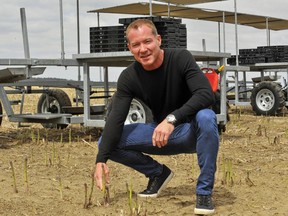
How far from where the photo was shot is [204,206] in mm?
3625

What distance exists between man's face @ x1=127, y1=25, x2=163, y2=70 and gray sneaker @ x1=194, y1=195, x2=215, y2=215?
0.92 meters

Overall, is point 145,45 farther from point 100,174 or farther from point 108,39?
point 108,39

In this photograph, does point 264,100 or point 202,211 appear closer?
point 202,211

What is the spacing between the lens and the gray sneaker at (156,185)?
13.6 feet

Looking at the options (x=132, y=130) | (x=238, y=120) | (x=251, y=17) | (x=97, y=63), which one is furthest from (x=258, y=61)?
(x=132, y=130)

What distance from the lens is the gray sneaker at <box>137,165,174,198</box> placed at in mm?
4141

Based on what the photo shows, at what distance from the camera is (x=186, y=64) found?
146 inches

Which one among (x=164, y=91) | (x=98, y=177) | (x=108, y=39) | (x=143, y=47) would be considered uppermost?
(x=108, y=39)

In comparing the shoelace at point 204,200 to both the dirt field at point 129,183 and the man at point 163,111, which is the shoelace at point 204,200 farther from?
the dirt field at point 129,183

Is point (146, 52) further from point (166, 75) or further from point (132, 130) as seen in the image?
point (132, 130)

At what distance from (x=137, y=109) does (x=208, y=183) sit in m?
3.78

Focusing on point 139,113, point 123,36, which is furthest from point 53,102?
point 139,113

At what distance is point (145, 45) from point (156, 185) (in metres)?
1.08

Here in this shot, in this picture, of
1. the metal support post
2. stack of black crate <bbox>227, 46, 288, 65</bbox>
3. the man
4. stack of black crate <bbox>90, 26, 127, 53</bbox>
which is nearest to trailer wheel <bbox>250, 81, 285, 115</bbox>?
stack of black crate <bbox>227, 46, 288, 65</bbox>
